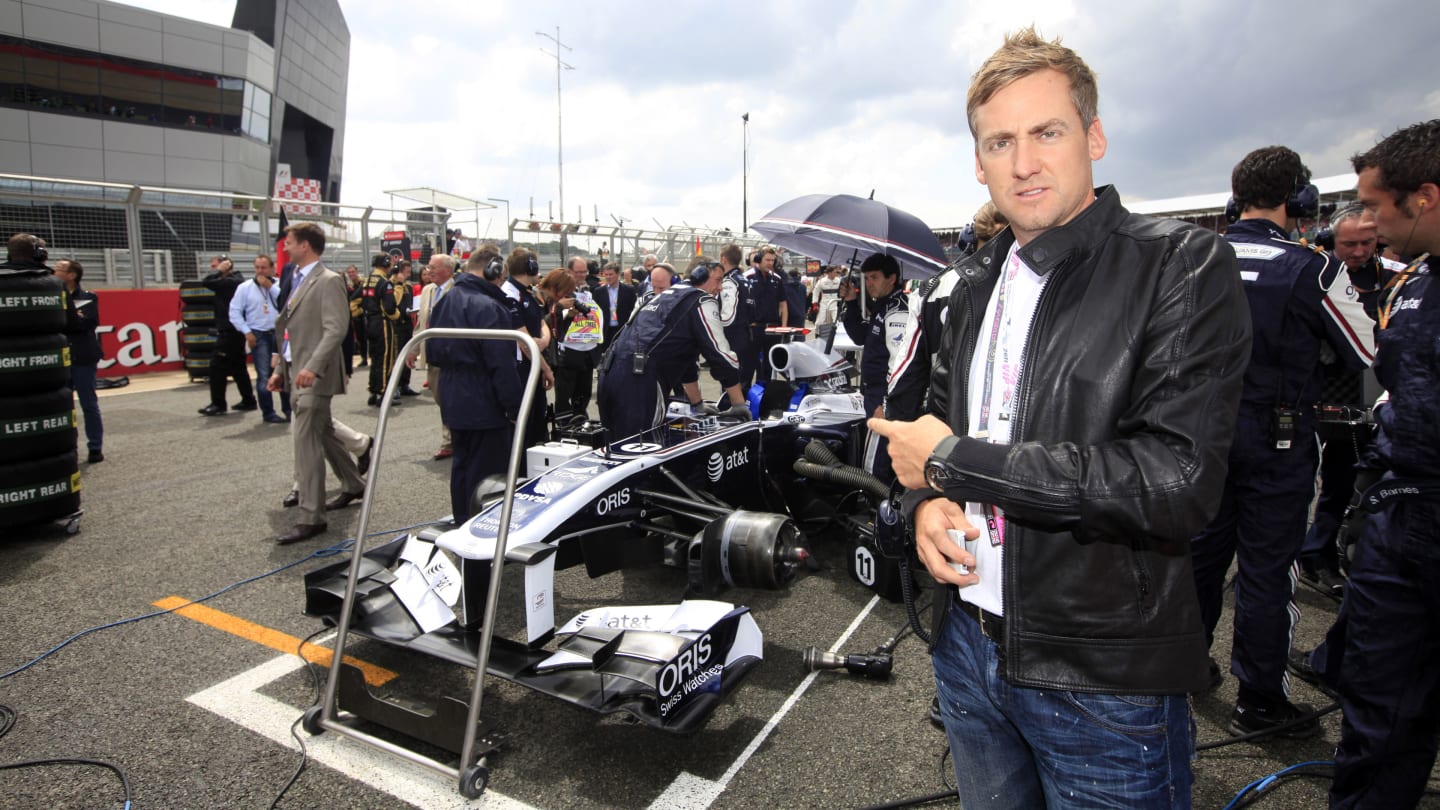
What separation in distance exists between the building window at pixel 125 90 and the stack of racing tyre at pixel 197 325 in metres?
18.7

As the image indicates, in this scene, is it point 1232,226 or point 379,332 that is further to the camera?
point 379,332

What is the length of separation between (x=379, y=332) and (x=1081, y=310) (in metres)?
11.2

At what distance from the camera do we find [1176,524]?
1.04 meters

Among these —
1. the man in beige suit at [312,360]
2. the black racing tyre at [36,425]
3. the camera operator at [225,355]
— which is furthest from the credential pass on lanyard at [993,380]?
the camera operator at [225,355]

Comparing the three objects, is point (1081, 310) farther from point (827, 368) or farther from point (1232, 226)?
point (827, 368)

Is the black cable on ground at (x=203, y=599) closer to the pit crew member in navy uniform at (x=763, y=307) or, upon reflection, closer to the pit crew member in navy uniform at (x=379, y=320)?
the pit crew member in navy uniform at (x=379, y=320)

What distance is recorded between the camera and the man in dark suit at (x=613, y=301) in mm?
10969

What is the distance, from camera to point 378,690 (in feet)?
11.0

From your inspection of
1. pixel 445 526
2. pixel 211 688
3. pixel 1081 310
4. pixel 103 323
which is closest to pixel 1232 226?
pixel 1081 310

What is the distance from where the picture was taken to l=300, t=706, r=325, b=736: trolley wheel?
9.61 ft

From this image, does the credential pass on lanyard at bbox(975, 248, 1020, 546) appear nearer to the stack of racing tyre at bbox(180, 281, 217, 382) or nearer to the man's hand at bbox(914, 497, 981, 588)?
the man's hand at bbox(914, 497, 981, 588)

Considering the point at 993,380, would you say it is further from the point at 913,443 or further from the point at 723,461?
the point at 723,461

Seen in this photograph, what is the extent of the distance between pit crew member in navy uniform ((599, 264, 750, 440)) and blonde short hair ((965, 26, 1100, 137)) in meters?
4.21

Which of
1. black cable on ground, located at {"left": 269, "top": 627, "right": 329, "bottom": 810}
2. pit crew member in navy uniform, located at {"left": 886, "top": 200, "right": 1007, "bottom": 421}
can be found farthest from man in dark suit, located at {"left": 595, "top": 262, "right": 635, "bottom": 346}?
pit crew member in navy uniform, located at {"left": 886, "top": 200, "right": 1007, "bottom": 421}
